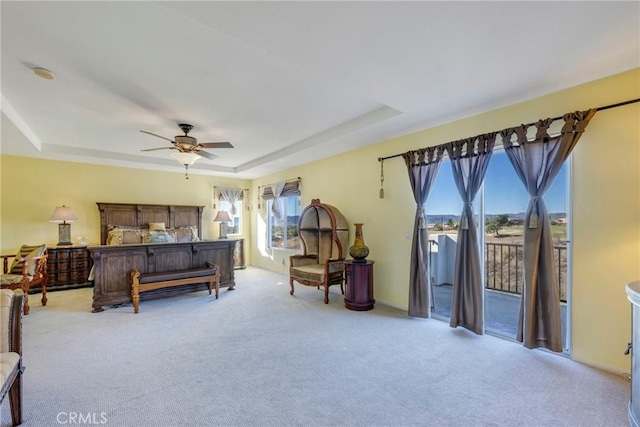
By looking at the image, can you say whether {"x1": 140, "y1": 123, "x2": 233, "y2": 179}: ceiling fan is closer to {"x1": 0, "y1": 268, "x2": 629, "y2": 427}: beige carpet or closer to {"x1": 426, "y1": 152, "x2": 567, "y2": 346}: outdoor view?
{"x1": 0, "y1": 268, "x2": 629, "y2": 427}: beige carpet

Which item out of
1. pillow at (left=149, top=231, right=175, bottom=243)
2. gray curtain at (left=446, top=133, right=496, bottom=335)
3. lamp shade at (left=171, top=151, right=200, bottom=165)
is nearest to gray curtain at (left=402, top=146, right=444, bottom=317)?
gray curtain at (left=446, top=133, right=496, bottom=335)

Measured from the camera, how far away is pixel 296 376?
2.42m

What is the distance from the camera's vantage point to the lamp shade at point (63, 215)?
5352 millimetres

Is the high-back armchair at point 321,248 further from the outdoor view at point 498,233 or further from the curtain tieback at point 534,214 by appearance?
the curtain tieback at point 534,214

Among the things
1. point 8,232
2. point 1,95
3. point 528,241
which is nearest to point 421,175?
point 528,241

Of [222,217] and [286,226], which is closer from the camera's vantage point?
[286,226]

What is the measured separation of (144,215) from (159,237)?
109 cm

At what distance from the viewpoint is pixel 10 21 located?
6.54ft

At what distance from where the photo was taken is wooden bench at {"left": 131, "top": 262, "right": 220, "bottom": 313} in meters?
4.22

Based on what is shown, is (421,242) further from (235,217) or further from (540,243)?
(235,217)

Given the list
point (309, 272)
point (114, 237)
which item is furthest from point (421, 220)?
point (114, 237)

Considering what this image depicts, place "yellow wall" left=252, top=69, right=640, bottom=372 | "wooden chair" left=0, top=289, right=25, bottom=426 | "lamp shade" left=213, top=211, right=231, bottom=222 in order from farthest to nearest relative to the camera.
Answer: "lamp shade" left=213, top=211, right=231, bottom=222 → "yellow wall" left=252, top=69, right=640, bottom=372 → "wooden chair" left=0, top=289, right=25, bottom=426

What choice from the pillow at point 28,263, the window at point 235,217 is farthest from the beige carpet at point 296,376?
the window at point 235,217

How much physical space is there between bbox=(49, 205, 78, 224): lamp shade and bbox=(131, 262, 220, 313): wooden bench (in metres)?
2.30
